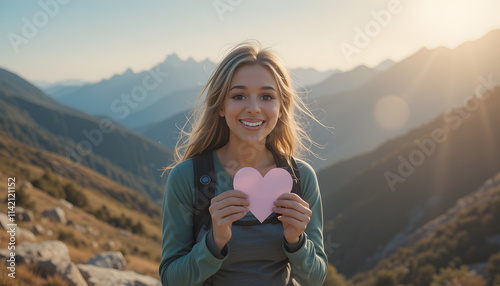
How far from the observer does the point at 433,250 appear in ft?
99.8

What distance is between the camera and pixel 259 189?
225cm

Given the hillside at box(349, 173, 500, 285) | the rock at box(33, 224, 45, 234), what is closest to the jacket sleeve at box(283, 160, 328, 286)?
the rock at box(33, 224, 45, 234)

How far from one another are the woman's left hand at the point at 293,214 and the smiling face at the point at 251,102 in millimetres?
→ 556

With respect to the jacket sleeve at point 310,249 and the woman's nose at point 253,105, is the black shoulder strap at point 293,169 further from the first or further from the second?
the woman's nose at point 253,105

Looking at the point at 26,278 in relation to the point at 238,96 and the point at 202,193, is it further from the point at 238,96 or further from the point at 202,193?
the point at 238,96

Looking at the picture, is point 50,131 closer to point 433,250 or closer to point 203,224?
point 433,250

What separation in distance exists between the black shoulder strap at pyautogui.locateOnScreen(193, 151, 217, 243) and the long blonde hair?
1.46ft

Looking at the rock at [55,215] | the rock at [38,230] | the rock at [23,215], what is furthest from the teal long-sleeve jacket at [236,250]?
the rock at [55,215]

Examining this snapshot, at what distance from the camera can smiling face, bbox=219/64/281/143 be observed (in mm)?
2510

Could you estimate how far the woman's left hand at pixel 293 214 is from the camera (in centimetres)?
210

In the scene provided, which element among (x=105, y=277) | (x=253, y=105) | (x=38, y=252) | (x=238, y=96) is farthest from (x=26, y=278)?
(x=253, y=105)

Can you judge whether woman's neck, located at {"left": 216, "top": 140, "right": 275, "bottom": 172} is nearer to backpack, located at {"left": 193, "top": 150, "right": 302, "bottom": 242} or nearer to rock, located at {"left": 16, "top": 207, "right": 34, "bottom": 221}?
backpack, located at {"left": 193, "top": 150, "right": 302, "bottom": 242}

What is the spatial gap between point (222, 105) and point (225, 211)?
3.46ft

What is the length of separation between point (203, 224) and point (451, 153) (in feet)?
218
